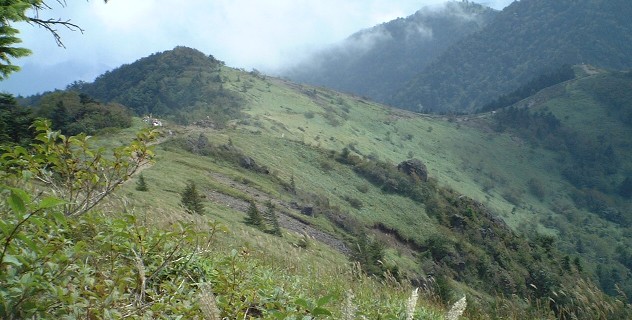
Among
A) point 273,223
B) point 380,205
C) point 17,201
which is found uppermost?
point 17,201

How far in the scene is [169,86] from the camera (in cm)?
9538

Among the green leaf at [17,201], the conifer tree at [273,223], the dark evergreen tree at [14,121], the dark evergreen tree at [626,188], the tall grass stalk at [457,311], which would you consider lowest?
the dark evergreen tree at [626,188]

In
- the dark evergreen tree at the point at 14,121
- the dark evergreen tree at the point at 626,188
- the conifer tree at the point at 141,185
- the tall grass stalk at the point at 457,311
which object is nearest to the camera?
the tall grass stalk at the point at 457,311

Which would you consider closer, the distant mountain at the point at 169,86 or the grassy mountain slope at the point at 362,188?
the grassy mountain slope at the point at 362,188

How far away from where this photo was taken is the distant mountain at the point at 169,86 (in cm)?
8250

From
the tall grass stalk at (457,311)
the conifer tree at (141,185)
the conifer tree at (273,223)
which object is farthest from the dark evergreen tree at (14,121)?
the tall grass stalk at (457,311)

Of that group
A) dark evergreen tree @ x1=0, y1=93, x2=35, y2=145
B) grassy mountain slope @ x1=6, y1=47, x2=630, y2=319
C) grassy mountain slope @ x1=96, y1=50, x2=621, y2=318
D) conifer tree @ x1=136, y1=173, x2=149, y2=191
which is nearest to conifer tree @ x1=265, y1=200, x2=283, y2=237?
grassy mountain slope @ x1=6, y1=47, x2=630, y2=319

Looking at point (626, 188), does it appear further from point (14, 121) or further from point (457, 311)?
point (457, 311)

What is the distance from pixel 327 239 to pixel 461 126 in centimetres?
11906

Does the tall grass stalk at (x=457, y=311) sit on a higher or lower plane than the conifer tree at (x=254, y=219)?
higher

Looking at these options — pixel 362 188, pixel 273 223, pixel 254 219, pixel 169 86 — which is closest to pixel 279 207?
pixel 273 223

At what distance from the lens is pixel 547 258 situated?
44.7 m

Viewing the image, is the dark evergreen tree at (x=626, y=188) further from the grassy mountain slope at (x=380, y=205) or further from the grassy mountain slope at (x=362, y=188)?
the grassy mountain slope at (x=362, y=188)

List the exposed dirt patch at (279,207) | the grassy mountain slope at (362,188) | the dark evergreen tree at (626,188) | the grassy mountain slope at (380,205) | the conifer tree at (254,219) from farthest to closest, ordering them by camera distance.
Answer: the dark evergreen tree at (626,188) → the grassy mountain slope at (362,188) → the exposed dirt patch at (279,207) → the conifer tree at (254,219) → the grassy mountain slope at (380,205)
